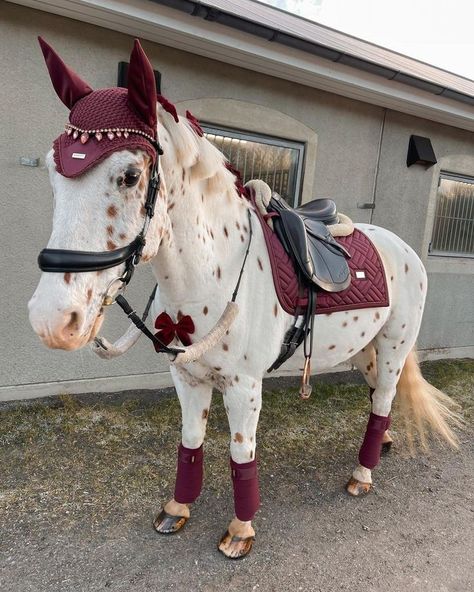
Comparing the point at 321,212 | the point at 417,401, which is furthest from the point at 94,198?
the point at 417,401

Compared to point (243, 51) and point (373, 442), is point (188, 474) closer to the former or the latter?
point (373, 442)

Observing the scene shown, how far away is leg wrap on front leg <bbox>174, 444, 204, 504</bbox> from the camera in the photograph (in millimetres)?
1986

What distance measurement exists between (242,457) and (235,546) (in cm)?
46

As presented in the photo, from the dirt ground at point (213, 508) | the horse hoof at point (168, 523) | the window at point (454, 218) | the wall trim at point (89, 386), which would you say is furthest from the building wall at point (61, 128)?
the horse hoof at point (168, 523)

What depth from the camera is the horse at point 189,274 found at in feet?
3.51

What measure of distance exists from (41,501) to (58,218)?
71.6 inches

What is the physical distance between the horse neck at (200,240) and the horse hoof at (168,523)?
116cm

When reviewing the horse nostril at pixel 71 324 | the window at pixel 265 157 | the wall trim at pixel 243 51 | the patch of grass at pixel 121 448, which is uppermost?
the wall trim at pixel 243 51

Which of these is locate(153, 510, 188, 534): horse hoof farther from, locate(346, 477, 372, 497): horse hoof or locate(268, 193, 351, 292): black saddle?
locate(268, 193, 351, 292): black saddle

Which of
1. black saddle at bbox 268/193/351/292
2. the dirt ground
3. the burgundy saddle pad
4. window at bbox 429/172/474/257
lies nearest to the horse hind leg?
the dirt ground

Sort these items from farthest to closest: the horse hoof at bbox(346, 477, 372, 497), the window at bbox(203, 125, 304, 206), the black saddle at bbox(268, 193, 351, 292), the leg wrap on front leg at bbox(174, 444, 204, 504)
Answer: the window at bbox(203, 125, 304, 206)
the horse hoof at bbox(346, 477, 372, 497)
the leg wrap on front leg at bbox(174, 444, 204, 504)
the black saddle at bbox(268, 193, 351, 292)

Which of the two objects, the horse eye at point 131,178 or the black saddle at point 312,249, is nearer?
the horse eye at point 131,178

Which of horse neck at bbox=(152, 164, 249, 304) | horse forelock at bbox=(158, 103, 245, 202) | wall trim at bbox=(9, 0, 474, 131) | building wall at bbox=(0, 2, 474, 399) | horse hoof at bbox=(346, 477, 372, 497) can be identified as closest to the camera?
horse forelock at bbox=(158, 103, 245, 202)

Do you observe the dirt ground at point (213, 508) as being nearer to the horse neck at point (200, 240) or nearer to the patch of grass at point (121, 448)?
the patch of grass at point (121, 448)
